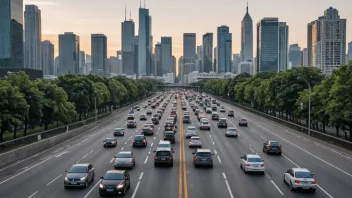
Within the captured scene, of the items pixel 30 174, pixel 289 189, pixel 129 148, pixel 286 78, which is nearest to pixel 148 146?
pixel 129 148

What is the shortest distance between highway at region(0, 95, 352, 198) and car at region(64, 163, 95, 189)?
1.24ft

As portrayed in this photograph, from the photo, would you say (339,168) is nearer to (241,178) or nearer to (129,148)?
(241,178)

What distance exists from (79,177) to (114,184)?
3.39 meters

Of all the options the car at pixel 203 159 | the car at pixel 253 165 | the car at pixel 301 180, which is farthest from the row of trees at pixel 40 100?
the car at pixel 301 180

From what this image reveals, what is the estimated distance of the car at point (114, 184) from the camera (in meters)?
23.0

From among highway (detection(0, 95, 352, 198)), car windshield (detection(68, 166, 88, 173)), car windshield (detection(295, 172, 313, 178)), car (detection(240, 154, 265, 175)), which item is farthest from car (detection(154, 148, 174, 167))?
car windshield (detection(295, 172, 313, 178))

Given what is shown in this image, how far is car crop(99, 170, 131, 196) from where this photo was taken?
907 inches

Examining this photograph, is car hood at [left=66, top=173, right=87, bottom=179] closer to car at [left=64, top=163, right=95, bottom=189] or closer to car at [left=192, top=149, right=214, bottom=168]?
car at [left=64, top=163, right=95, bottom=189]

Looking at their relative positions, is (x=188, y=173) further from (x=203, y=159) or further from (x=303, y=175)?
(x=303, y=175)

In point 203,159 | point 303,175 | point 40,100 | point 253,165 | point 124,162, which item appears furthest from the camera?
point 40,100

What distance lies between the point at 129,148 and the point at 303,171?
23.7 meters

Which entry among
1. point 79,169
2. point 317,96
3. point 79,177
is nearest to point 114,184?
point 79,177

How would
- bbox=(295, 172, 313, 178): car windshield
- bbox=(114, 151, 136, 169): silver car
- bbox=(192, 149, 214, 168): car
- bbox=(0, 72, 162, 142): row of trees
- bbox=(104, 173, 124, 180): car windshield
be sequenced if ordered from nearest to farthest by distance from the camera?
bbox=(104, 173, 124, 180): car windshield
bbox=(295, 172, 313, 178): car windshield
bbox=(114, 151, 136, 169): silver car
bbox=(192, 149, 214, 168): car
bbox=(0, 72, 162, 142): row of trees

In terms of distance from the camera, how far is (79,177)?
25641mm
